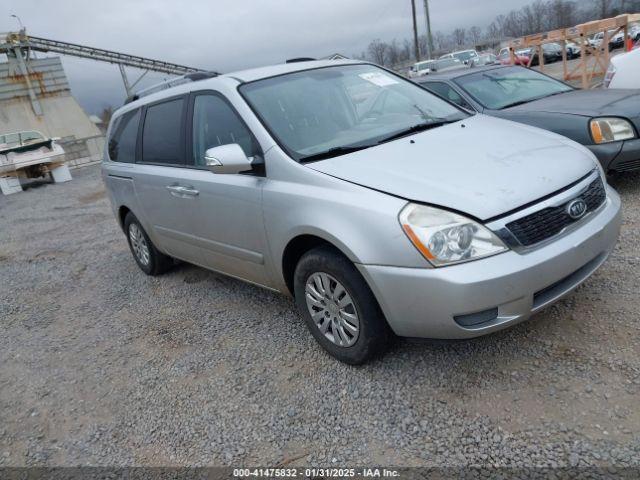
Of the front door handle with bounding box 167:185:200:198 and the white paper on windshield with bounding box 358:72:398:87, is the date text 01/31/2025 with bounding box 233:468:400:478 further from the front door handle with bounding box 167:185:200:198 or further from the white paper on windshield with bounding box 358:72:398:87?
the white paper on windshield with bounding box 358:72:398:87

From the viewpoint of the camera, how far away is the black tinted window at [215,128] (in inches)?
129

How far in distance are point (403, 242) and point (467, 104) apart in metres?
4.03

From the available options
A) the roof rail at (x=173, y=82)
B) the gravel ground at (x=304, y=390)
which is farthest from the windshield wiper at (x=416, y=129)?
the roof rail at (x=173, y=82)

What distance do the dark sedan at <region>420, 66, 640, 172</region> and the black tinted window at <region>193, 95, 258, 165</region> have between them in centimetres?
326

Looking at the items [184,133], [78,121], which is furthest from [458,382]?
[78,121]

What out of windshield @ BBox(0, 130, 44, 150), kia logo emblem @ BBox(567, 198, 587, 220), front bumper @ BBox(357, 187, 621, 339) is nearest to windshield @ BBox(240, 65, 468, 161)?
front bumper @ BBox(357, 187, 621, 339)

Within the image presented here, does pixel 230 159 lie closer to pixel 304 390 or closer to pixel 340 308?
pixel 340 308

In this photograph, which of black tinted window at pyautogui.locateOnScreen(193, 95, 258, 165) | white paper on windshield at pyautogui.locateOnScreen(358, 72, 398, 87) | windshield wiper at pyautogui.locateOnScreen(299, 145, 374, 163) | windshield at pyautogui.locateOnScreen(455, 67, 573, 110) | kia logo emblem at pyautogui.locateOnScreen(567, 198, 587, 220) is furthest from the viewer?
windshield at pyautogui.locateOnScreen(455, 67, 573, 110)

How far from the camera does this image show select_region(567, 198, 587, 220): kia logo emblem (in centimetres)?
253

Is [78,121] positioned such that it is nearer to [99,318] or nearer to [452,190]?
[99,318]

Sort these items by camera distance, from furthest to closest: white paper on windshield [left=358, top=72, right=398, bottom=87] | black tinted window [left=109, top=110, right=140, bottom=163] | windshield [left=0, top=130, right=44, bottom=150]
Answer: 1. windshield [left=0, top=130, right=44, bottom=150]
2. black tinted window [left=109, top=110, right=140, bottom=163]
3. white paper on windshield [left=358, top=72, right=398, bottom=87]

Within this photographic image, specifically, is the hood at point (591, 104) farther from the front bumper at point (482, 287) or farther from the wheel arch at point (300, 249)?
the wheel arch at point (300, 249)

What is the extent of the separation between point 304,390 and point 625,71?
665 centimetres

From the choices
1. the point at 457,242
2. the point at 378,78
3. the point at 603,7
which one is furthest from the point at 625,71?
the point at 603,7
